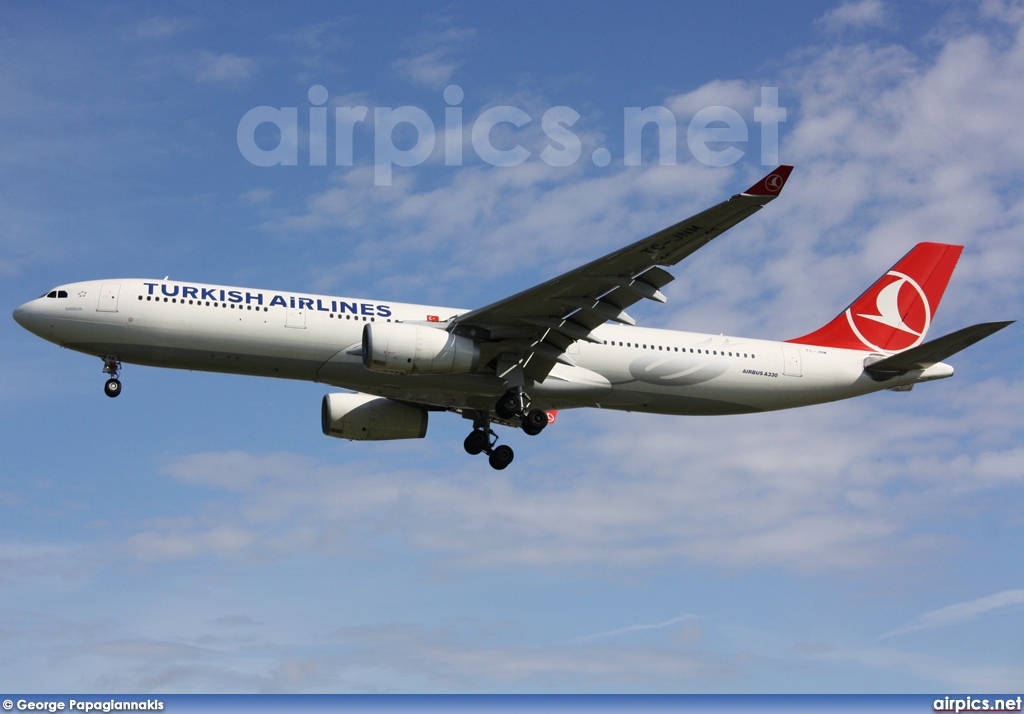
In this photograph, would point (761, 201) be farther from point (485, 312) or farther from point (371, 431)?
point (371, 431)

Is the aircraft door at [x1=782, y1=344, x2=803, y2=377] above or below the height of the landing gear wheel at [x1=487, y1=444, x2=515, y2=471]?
above

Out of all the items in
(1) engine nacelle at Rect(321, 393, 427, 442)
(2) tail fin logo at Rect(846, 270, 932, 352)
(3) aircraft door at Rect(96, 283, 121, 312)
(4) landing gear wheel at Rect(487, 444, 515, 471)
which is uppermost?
(2) tail fin logo at Rect(846, 270, 932, 352)

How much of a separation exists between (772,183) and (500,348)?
9.51m

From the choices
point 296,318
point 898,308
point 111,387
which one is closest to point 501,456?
point 296,318

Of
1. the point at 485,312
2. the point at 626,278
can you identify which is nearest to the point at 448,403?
the point at 485,312

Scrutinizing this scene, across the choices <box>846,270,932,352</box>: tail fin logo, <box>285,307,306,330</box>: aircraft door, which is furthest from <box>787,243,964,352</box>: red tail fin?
<box>285,307,306,330</box>: aircraft door

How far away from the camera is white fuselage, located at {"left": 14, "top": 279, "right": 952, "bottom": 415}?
29.2 meters

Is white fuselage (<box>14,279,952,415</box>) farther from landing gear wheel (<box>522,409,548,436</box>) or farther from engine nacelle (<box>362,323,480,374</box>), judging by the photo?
engine nacelle (<box>362,323,480,374</box>)

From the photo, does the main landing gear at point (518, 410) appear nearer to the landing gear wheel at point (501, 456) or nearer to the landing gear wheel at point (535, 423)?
the landing gear wheel at point (535, 423)

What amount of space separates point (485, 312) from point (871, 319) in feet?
46.4

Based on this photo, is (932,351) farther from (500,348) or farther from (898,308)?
(500,348)

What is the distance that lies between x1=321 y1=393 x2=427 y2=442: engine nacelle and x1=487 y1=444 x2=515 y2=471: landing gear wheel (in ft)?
8.55

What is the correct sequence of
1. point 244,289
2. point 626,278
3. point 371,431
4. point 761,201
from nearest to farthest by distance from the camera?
point 761,201 < point 626,278 < point 244,289 < point 371,431

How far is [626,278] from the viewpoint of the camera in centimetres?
2773
